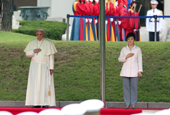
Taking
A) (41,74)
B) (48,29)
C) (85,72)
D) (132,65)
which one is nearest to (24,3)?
(48,29)

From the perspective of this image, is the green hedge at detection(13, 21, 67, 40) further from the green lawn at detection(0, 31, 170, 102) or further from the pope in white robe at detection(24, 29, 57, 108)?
the pope in white robe at detection(24, 29, 57, 108)

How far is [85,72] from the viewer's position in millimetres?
10891

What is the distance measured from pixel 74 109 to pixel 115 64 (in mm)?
8940

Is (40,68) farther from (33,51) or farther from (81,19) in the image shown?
(81,19)

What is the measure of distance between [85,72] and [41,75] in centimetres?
298

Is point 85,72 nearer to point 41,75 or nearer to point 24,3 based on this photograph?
point 41,75

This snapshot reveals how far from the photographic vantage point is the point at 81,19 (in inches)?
589

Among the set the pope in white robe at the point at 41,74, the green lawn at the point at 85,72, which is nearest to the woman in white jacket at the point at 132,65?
the pope in white robe at the point at 41,74

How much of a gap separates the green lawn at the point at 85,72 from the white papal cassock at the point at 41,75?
69.9 inches

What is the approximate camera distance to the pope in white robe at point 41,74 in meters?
7.98

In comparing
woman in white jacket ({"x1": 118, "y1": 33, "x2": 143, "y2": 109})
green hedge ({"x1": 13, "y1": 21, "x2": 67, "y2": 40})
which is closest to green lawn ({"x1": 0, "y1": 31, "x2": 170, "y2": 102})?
woman in white jacket ({"x1": 118, "y1": 33, "x2": 143, "y2": 109})

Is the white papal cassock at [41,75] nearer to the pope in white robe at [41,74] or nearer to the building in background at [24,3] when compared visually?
the pope in white robe at [41,74]

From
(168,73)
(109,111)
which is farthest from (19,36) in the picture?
(109,111)

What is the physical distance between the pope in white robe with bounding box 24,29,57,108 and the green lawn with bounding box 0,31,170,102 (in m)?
1.78
